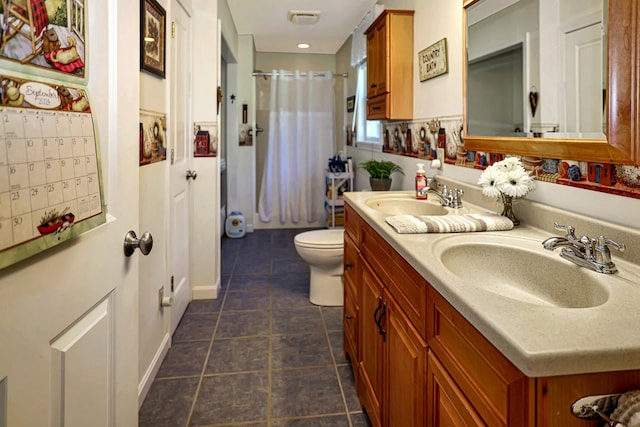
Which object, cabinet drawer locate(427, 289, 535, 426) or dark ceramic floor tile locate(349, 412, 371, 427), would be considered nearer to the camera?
cabinet drawer locate(427, 289, 535, 426)

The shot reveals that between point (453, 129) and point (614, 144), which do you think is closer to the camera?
point (614, 144)

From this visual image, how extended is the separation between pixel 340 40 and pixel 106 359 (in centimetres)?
459

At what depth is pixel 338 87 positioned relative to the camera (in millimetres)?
5215

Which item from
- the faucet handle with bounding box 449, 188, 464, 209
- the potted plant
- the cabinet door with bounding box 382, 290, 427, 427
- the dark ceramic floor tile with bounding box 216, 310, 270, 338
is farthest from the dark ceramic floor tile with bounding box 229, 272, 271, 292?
the cabinet door with bounding box 382, 290, 427, 427

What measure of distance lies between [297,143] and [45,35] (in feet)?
14.6

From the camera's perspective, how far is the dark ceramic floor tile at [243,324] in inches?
93.1

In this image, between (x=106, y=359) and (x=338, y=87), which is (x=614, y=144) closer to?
(x=106, y=359)

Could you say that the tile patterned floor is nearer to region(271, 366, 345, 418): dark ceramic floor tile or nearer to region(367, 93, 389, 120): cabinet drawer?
region(271, 366, 345, 418): dark ceramic floor tile

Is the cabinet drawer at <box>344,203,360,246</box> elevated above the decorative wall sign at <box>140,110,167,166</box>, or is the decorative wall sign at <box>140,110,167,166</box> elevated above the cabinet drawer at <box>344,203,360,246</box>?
the decorative wall sign at <box>140,110,167,166</box>

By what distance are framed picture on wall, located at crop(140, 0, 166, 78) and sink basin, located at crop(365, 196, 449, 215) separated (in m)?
1.12

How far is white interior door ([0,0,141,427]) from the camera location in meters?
0.58

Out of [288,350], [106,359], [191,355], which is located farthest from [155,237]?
[106,359]

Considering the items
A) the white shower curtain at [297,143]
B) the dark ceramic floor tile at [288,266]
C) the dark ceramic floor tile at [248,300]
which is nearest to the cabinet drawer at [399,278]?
the dark ceramic floor tile at [248,300]

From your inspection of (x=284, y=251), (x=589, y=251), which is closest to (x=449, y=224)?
(x=589, y=251)
